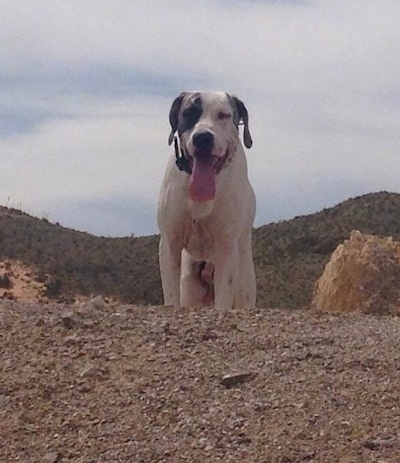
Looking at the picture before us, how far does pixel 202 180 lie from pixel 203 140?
264 millimetres

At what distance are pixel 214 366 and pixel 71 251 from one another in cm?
2753

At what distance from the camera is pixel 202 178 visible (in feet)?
26.6

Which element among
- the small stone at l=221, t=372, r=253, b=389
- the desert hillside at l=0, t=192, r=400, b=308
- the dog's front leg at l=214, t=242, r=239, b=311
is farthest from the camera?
the desert hillside at l=0, t=192, r=400, b=308

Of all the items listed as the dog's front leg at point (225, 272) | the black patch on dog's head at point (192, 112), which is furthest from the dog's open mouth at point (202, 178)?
the dog's front leg at point (225, 272)

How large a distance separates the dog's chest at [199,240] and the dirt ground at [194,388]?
1550mm

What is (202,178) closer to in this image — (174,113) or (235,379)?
(174,113)

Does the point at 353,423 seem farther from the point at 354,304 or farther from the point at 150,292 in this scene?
the point at 150,292

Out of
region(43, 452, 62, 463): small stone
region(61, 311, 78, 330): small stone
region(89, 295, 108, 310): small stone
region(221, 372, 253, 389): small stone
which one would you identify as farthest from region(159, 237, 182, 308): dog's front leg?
region(43, 452, 62, 463): small stone

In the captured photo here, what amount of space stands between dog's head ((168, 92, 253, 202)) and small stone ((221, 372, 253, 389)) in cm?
256

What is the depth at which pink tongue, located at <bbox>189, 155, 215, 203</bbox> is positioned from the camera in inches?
318

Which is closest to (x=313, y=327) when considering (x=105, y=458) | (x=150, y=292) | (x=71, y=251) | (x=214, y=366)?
(x=214, y=366)

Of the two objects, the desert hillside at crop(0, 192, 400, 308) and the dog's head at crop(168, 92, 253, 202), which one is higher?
the desert hillside at crop(0, 192, 400, 308)

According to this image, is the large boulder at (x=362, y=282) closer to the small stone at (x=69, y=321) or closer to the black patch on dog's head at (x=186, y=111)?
the black patch on dog's head at (x=186, y=111)

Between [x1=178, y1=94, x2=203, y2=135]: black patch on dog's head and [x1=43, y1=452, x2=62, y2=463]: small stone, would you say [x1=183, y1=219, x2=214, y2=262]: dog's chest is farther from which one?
[x1=43, y1=452, x2=62, y2=463]: small stone
